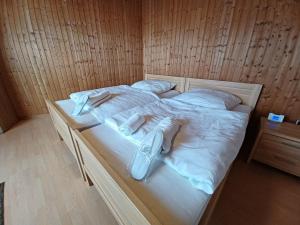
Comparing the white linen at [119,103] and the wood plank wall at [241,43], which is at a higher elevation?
the wood plank wall at [241,43]

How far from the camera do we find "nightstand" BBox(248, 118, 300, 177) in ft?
4.88

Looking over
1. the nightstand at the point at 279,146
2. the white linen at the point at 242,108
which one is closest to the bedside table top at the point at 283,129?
the nightstand at the point at 279,146

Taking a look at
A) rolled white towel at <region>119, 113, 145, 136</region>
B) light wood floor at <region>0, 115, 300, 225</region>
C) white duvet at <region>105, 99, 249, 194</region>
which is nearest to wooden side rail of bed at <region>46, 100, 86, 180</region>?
light wood floor at <region>0, 115, 300, 225</region>

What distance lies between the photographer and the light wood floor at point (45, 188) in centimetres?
125

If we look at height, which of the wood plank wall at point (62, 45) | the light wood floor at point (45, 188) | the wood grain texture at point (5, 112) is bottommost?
the light wood floor at point (45, 188)

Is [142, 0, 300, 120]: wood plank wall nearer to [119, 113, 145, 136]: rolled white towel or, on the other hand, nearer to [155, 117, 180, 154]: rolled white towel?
[155, 117, 180, 154]: rolled white towel

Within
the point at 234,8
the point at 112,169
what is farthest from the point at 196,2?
the point at 112,169

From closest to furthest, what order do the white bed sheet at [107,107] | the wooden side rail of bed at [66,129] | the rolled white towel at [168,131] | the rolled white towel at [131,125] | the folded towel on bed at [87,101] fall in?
the rolled white towel at [168,131] < the rolled white towel at [131,125] < the wooden side rail of bed at [66,129] < the white bed sheet at [107,107] < the folded towel on bed at [87,101]

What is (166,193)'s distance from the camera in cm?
77

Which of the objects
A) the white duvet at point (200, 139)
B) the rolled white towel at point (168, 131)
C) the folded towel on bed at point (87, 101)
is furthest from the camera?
the folded towel on bed at point (87, 101)

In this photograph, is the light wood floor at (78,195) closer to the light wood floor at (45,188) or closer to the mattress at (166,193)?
the light wood floor at (45,188)

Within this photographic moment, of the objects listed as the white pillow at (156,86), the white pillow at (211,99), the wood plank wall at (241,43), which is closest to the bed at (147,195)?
the white pillow at (211,99)

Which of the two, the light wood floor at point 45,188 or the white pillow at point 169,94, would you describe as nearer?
the light wood floor at point 45,188

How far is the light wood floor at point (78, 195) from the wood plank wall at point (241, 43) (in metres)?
0.95
